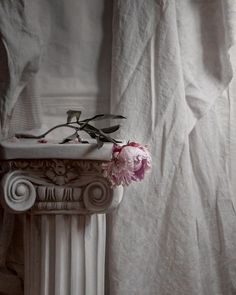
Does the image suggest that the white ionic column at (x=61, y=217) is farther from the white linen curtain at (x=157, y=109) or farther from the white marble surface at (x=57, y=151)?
the white linen curtain at (x=157, y=109)

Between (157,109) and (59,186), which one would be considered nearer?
(59,186)

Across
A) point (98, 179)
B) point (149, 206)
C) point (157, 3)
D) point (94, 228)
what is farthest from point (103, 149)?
point (157, 3)

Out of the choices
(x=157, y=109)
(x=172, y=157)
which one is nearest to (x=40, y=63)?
(x=157, y=109)

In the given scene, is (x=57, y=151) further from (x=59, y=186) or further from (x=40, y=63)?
(x=40, y=63)

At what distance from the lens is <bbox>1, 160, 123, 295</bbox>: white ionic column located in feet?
3.47

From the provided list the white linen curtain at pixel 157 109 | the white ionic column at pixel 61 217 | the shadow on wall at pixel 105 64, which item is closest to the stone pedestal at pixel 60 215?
the white ionic column at pixel 61 217

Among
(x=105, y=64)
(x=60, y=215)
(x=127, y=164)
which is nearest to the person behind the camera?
(x=127, y=164)

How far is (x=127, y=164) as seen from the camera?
0.98 meters

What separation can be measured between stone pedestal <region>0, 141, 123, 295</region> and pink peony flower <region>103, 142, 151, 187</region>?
0.04 metres

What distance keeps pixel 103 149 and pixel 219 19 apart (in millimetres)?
595

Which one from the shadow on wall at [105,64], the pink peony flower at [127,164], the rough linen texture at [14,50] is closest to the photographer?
the pink peony flower at [127,164]

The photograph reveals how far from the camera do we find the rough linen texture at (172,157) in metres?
1.28

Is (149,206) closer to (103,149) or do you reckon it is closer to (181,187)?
(181,187)

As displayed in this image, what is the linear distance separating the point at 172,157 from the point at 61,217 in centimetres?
37
